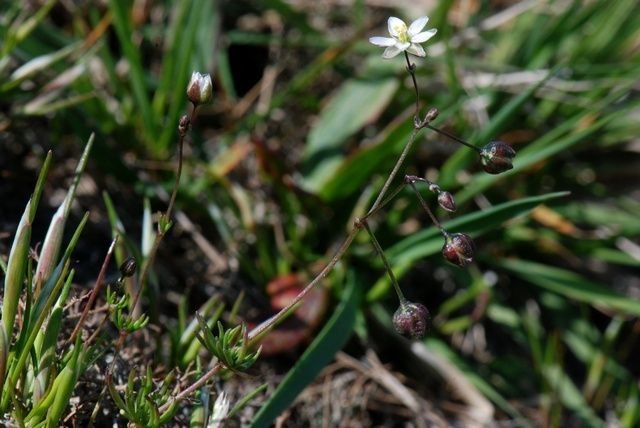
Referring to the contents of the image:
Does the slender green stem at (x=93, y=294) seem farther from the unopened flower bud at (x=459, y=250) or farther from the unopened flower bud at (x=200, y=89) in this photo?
the unopened flower bud at (x=459, y=250)

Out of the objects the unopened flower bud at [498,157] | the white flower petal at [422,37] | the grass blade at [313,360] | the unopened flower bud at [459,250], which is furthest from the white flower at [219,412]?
the white flower petal at [422,37]

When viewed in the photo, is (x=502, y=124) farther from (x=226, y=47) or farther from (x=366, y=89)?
(x=226, y=47)

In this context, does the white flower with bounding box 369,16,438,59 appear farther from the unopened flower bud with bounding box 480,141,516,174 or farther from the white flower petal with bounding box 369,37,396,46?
the unopened flower bud with bounding box 480,141,516,174

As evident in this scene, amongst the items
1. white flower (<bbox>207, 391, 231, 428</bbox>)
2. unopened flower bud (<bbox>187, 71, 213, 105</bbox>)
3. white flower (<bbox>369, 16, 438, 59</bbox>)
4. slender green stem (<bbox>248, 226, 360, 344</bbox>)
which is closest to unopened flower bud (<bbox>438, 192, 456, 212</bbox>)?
slender green stem (<bbox>248, 226, 360, 344</bbox>)

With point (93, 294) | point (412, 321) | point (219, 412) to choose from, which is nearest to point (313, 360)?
point (219, 412)

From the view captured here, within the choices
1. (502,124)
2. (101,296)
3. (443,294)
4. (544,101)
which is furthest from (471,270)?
(101,296)

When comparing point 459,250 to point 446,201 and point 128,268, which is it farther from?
point 128,268
